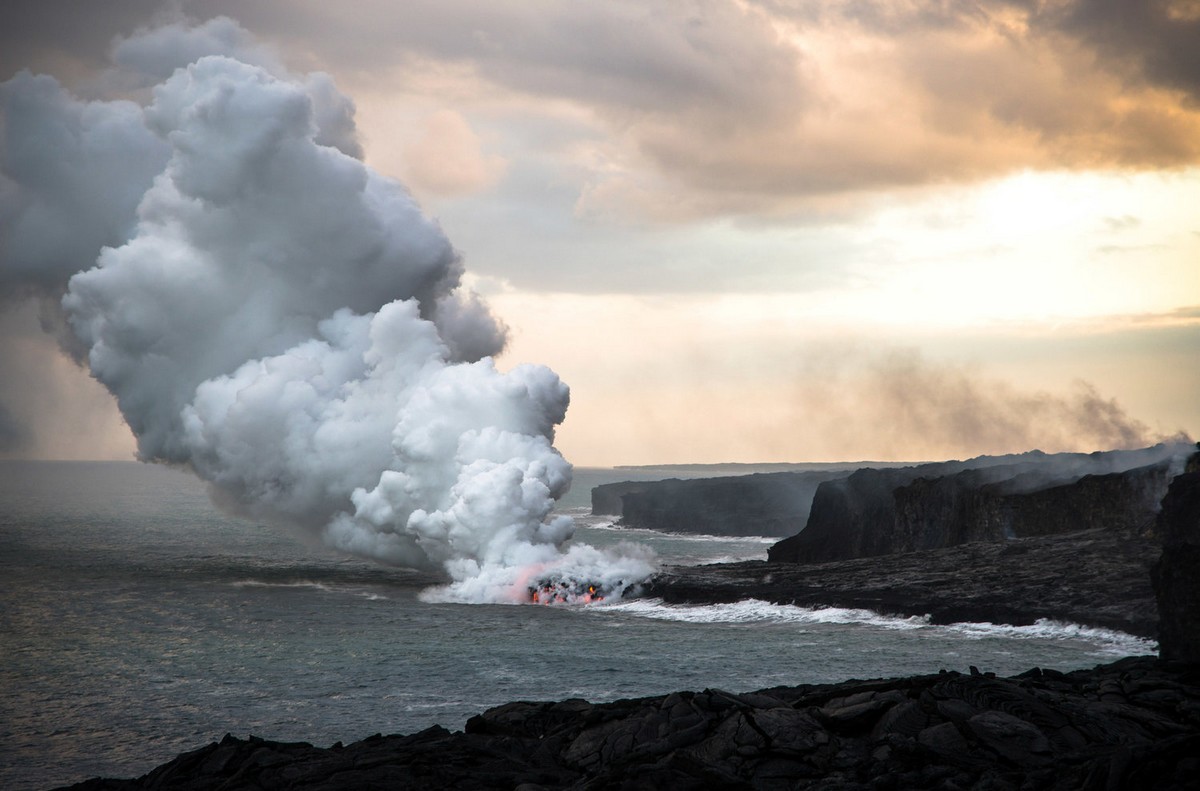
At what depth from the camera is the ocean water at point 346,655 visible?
137 feet

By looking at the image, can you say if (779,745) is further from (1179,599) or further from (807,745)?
(1179,599)

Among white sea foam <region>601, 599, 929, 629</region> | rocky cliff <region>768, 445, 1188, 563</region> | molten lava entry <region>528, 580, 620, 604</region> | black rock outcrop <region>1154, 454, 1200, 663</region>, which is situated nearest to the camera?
black rock outcrop <region>1154, 454, 1200, 663</region>

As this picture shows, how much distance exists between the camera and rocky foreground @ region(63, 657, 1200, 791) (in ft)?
77.0

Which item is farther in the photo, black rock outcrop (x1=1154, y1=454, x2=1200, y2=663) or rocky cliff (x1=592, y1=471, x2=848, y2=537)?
rocky cliff (x1=592, y1=471, x2=848, y2=537)

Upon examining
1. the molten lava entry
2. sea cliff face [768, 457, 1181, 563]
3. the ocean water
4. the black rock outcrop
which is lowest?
the ocean water

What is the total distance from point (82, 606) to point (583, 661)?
40.8 metres

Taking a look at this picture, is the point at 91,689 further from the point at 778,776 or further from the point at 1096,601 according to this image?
the point at 1096,601

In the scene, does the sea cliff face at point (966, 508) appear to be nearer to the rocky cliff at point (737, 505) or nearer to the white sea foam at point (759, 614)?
the white sea foam at point (759, 614)

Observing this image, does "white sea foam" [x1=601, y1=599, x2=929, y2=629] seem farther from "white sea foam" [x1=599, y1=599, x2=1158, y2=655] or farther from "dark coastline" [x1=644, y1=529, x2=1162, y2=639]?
"dark coastline" [x1=644, y1=529, x2=1162, y2=639]

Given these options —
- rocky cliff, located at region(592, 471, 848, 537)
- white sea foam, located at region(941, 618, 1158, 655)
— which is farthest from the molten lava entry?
rocky cliff, located at region(592, 471, 848, 537)

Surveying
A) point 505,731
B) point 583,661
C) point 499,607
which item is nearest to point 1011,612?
point 583,661

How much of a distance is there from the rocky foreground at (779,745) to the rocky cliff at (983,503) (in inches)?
2054

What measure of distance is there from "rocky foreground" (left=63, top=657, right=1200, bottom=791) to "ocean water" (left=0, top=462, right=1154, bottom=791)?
11.1 meters

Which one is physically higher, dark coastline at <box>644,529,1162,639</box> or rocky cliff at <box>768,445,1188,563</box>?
rocky cliff at <box>768,445,1188,563</box>
